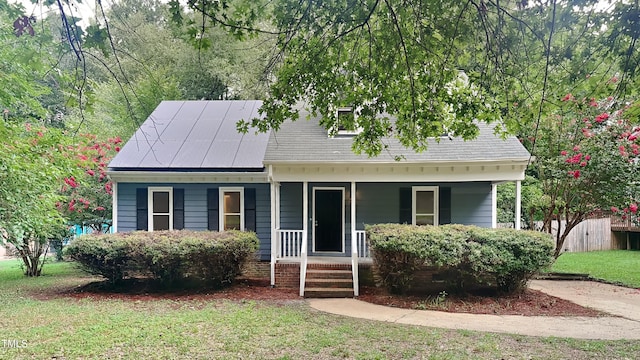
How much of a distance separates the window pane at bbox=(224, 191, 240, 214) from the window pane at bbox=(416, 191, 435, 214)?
4.88m

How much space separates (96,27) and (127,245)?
6404 millimetres

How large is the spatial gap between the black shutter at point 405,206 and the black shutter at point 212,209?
4985 mm

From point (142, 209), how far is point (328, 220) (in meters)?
5.04

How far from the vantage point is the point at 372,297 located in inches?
340

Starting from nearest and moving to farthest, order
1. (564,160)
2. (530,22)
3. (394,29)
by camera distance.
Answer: (530,22) → (394,29) → (564,160)

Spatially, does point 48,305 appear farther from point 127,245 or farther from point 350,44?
point 350,44

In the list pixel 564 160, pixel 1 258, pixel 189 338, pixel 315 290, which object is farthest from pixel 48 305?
pixel 1 258

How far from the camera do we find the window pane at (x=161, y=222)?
11.2 metres

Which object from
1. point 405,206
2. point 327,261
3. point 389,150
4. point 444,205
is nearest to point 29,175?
point 327,261

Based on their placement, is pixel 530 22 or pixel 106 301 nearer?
pixel 530 22

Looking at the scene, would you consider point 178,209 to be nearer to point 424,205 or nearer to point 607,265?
point 424,205

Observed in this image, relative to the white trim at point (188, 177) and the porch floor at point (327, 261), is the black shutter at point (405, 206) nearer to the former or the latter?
the porch floor at point (327, 261)

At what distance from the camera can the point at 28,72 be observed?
285 inches

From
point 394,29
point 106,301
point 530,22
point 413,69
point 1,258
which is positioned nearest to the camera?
point 530,22
